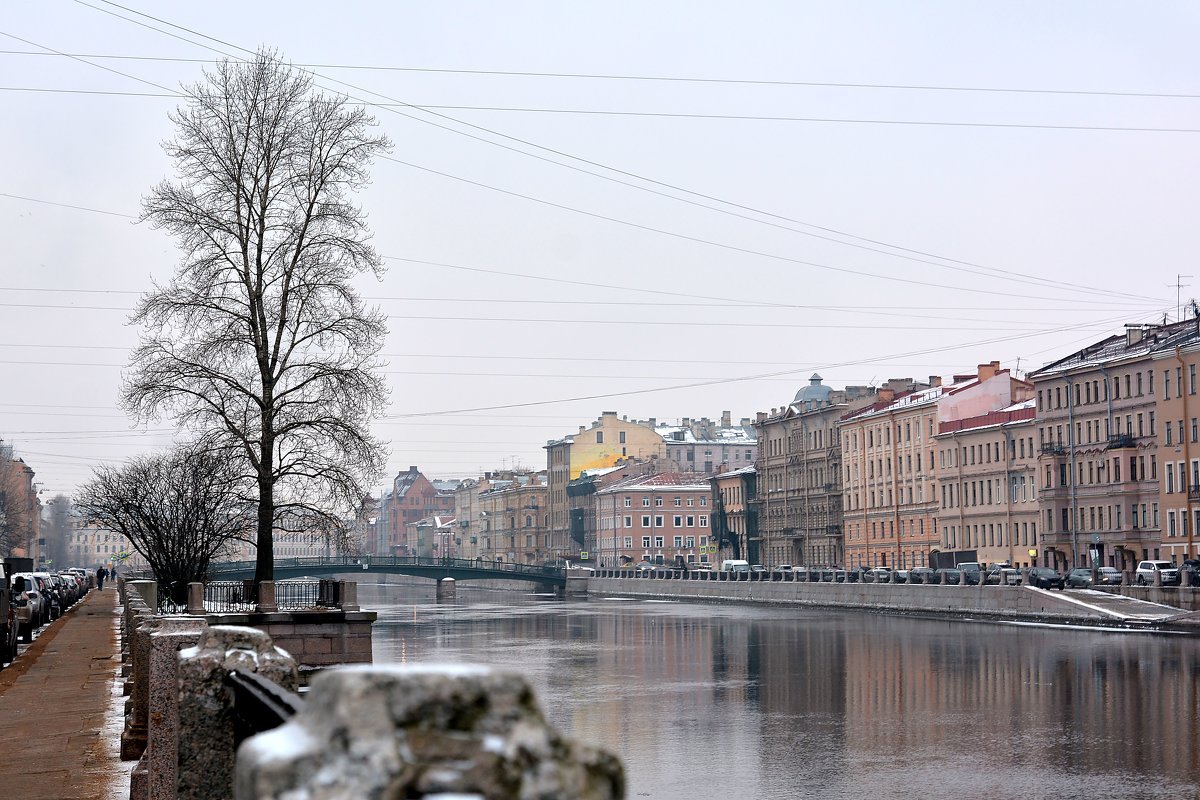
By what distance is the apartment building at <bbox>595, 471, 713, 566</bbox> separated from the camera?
566ft

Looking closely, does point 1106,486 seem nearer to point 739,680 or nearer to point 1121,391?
point 1121,391

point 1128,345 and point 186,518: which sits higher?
point 1128,345

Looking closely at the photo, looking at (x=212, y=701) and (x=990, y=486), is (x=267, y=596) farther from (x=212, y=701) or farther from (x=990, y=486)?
(x=990, y=486)

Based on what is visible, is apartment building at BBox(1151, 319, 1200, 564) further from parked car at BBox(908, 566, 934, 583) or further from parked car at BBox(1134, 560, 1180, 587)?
parked car at BBox(908, 566, 934, 583)

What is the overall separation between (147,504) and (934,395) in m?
68.7

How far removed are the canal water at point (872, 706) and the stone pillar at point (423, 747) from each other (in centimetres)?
1716

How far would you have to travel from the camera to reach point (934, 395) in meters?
114

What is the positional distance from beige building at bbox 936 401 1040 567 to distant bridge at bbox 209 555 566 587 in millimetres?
36430

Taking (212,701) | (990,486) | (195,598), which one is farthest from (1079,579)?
(212,701)

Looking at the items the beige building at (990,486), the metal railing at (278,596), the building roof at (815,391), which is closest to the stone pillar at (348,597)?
the metal railing at (278,596)

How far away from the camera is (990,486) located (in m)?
104

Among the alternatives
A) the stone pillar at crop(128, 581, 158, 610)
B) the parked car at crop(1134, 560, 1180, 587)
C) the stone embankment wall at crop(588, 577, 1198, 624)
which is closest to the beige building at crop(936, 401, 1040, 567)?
the stone embankment wall at crop(588, 577, 1198, 624)

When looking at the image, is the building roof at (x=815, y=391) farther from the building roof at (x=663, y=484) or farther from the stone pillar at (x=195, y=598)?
the stone pillar at (x=195, y=598)

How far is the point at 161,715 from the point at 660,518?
163889mm
